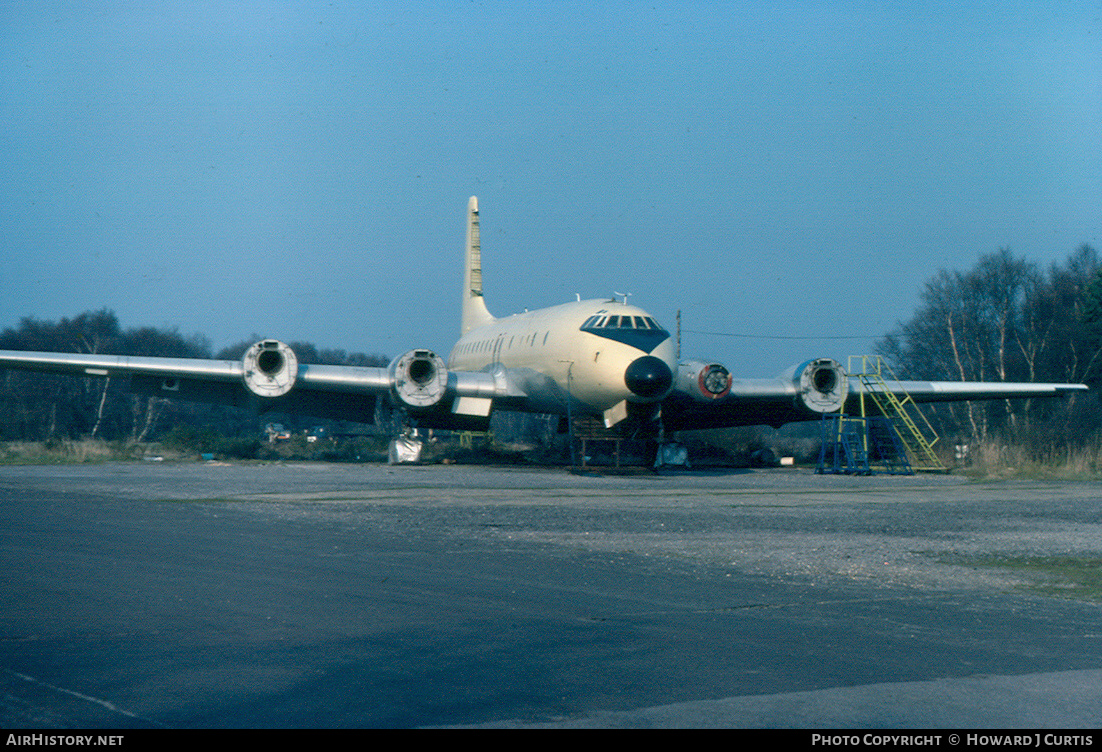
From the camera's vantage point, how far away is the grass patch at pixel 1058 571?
767cm

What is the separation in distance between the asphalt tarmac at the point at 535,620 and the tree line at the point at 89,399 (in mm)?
27662

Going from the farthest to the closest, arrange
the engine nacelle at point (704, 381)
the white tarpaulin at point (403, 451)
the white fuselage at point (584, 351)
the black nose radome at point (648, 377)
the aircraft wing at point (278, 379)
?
the white tarpaulin at point (403, 451)
the engine nacelle at point (704, 381)
the aircraft wing at point (278, 379)
the white fuselage at point (584, 351)
the black nose radome at point (648, 377)

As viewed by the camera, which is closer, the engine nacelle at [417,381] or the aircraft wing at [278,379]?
the aircraft wing at [278,379]

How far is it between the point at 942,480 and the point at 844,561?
51.4 feet

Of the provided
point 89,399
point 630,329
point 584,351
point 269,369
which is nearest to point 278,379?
point 269,369

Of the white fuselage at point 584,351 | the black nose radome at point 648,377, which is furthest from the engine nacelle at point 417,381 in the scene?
the black nose radome at point 648,377

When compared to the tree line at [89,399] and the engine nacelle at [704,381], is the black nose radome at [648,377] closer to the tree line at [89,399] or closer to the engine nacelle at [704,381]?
the engine nacelle at [704,381]

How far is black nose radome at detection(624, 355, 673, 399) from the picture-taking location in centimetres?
2406

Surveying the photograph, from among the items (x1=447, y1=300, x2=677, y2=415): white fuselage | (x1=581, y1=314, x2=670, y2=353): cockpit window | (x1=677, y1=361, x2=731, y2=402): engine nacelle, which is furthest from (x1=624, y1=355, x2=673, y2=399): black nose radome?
(x1=677, y1=361, x2=731, y2=402): engine nacelle

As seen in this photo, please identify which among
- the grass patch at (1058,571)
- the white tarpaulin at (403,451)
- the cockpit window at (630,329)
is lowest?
the grass patch at (1058,571)

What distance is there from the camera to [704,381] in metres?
28.5

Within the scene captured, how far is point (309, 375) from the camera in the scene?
28.3m

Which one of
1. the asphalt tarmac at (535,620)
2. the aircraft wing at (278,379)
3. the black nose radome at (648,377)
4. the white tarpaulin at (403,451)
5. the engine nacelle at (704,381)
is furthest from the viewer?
the white tarpaulin at (403,451)

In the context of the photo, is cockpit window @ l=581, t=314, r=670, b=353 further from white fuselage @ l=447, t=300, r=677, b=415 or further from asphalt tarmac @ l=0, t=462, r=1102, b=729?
asphalt tarmac @ l=0, t=462, r=1102, b=729
